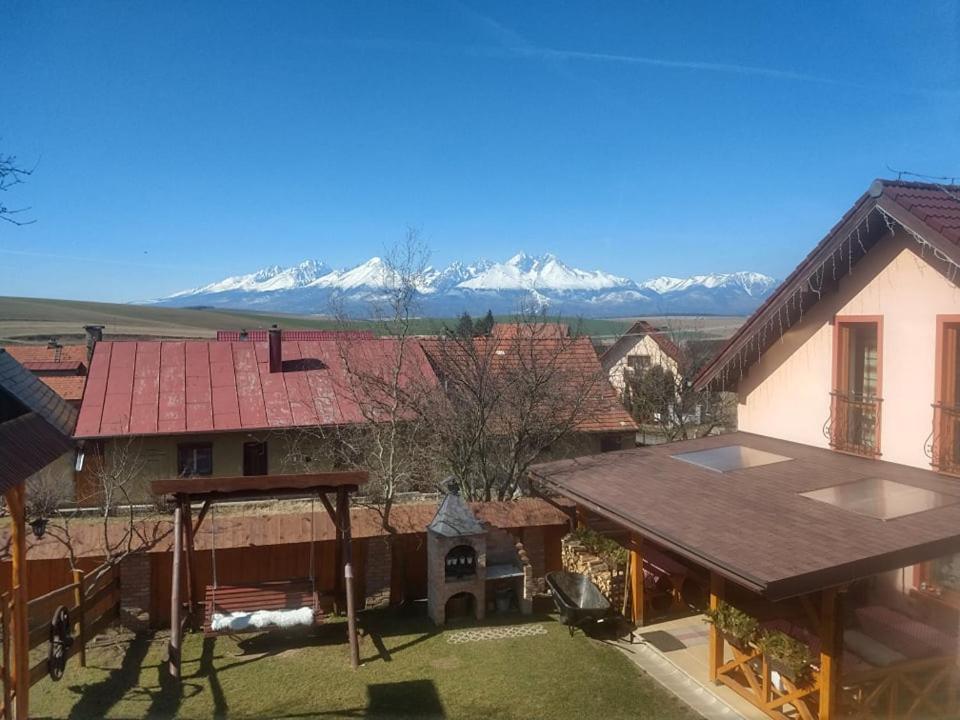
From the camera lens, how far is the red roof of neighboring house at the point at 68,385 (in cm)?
2995

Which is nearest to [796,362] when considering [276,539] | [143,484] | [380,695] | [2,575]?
[380,695]

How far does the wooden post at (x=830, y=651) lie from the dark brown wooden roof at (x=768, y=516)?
49cm

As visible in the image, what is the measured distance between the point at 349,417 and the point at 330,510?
37.7 ft

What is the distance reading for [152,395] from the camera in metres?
22.2

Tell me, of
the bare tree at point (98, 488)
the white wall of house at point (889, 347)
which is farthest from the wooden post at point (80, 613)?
the white wall of house at point (889, 347)

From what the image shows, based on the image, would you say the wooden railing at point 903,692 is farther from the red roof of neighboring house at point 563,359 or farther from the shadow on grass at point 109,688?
the red roof of neighboring house at point 563,359

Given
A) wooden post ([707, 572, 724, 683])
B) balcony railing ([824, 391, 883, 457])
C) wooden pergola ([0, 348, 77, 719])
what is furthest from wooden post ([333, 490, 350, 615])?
balcony railing ([824, 391, 883, 457])

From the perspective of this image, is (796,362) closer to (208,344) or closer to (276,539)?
(276,539)

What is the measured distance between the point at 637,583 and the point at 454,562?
293 cm

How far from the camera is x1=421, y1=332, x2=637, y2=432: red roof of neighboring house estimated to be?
19203 millimetres

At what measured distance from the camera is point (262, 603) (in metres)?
10.7

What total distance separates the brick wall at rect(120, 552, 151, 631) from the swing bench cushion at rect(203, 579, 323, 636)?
100 cm

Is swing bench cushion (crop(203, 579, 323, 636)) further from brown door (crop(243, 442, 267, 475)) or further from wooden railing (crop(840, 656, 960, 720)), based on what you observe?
brown door (crop(243, 442, 267, 475))

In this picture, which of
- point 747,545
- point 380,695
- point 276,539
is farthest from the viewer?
point 276,539
